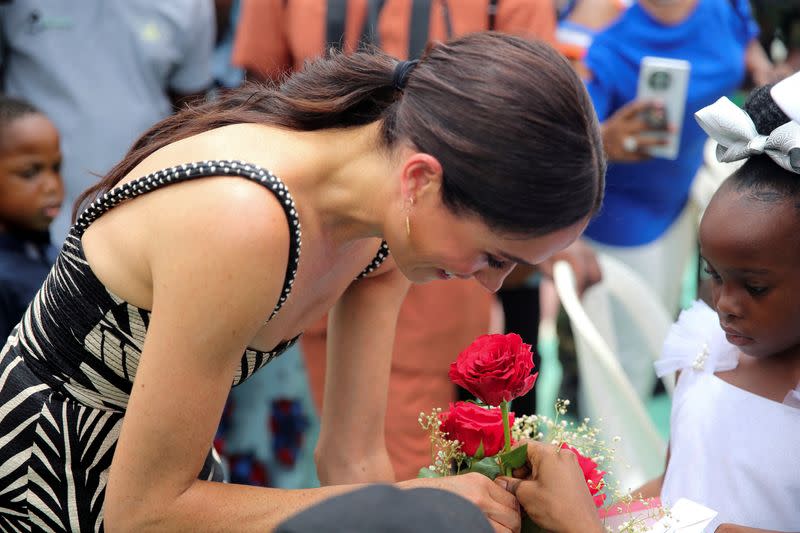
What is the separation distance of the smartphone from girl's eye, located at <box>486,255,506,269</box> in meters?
2.16

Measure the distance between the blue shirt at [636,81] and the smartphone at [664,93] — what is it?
13 centimetres

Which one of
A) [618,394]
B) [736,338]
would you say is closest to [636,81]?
[618,394]

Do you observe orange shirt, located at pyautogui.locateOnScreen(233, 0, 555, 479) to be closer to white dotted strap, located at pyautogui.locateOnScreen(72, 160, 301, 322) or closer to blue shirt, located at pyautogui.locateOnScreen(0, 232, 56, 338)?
blue shirt, located at pyautogui.locateOnScreen(0, 232, 56, 338)

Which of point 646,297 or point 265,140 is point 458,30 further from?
point 265,140

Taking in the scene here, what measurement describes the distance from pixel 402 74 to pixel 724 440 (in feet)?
3.16

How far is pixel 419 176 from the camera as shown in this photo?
1.68 m

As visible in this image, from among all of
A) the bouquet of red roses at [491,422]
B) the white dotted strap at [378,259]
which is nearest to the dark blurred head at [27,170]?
the white dotted strap at [378,259]

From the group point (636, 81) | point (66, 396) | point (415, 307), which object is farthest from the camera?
point (636, 81)

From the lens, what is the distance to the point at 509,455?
5.62ft

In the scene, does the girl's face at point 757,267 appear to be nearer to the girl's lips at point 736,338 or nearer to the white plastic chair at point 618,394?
the girl's lips at point 736,338

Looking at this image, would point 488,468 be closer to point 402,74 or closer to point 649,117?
Answer: point 402,74

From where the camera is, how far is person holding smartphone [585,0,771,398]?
12.5 ft

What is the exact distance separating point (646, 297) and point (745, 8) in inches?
58.3

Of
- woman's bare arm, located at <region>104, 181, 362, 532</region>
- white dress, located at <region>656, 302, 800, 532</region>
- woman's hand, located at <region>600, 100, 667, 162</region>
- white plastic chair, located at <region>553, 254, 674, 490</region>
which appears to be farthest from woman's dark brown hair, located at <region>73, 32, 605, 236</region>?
woman's hand, located at <region>600, 100, 667, 162</region>
